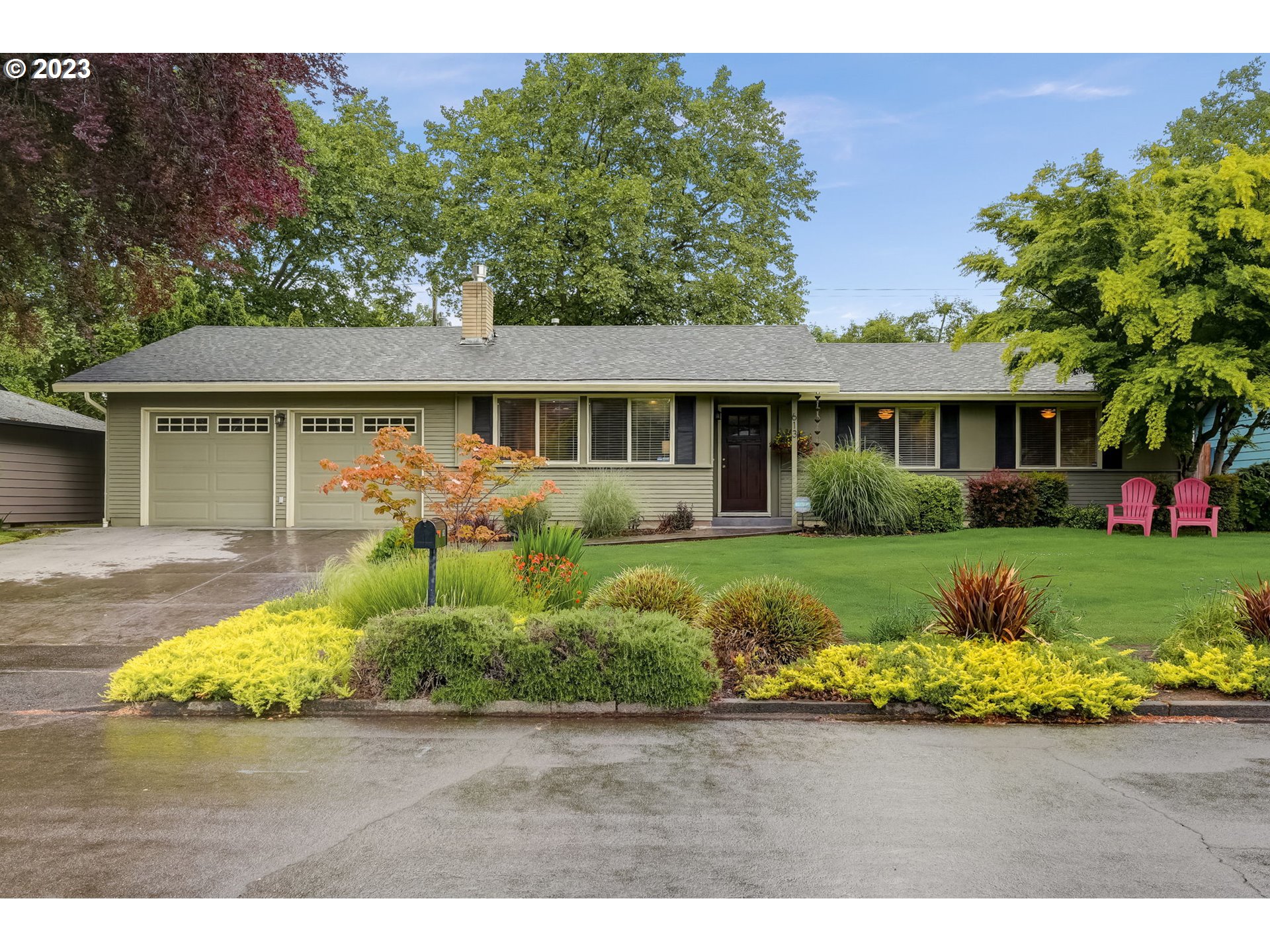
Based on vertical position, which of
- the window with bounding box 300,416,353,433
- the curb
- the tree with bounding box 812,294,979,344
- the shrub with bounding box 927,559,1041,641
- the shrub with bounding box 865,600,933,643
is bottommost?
the curb

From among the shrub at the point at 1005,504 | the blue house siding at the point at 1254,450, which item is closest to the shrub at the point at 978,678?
the shrub at the point at 1005,504

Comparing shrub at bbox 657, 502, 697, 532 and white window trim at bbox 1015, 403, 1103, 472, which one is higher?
white window trim at bbox 1015, 403, 1103, 472

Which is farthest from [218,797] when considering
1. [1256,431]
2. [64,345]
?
[64,345]

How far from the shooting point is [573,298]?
1035 inches

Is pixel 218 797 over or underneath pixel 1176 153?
underneath

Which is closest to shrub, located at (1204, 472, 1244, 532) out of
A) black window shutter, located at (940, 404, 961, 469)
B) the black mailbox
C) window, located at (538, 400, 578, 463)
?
black window shutter, located at (940, 404, 961, 469)

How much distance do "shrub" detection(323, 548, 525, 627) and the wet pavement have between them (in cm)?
167

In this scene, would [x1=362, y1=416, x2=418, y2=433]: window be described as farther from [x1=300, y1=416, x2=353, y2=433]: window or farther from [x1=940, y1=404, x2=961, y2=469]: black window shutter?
[x1=940, y1=404, x2=961, y2=469]: black window shutter

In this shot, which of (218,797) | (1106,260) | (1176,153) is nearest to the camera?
(218,797)

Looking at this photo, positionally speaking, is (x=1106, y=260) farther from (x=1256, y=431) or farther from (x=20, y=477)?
(x=20, y=477)

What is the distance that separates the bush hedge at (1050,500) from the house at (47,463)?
20.1 metres

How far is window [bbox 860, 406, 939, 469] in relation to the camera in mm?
17344

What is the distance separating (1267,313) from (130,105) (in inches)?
641

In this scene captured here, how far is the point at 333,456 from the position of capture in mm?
16484
